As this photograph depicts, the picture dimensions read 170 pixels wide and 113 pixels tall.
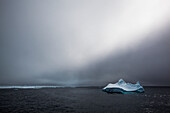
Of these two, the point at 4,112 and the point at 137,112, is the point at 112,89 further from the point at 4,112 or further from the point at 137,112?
the point at 4,112

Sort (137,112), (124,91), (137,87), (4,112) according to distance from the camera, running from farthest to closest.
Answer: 1. (137,87)
2. (124,91)
3. (137,112)
4. (4,112)

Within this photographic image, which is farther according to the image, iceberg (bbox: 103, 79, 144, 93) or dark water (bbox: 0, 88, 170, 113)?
iceberg (bbox: 103, 79, 144, 93)

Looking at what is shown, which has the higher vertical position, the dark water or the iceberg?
the dark water

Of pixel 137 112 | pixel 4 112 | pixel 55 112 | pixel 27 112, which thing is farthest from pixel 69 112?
pixel 137 112

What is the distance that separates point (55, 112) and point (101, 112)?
9.04 m

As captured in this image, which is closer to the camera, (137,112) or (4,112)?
(4,112)

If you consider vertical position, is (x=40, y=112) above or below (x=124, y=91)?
above

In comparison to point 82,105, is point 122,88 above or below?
below

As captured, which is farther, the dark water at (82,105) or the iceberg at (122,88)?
the iceberg at (122,88)

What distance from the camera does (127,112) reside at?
22.7 metres

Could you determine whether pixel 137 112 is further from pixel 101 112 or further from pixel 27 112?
pixel 27 112

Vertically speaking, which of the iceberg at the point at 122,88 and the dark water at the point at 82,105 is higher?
the dark water at the point at 82,105

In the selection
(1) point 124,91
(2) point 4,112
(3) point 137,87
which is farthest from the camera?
(3) point 137,87

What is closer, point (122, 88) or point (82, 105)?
point (82, 105)
